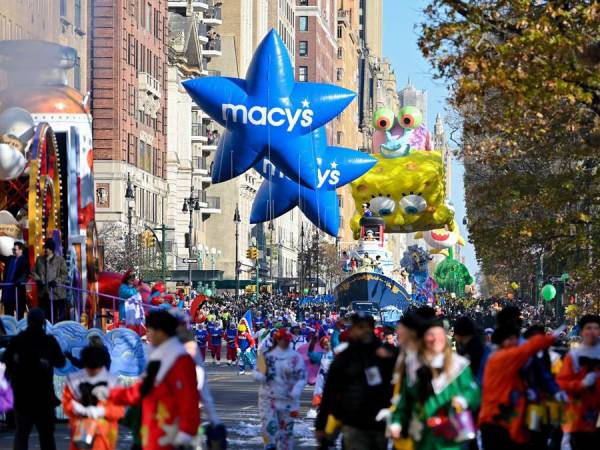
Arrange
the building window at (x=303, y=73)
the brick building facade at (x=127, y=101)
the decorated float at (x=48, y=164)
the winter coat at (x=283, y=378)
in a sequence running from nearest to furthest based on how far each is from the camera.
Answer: the winter coat at (x=283, y=378) < the decorated float at (x=48, y=164) < the brick building facade at (x=127, y=101) < the building window at (x=303, y=73)

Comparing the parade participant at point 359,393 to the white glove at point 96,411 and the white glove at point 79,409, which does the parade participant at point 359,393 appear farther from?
the white glove at point 79,409

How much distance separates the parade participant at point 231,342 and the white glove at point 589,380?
111 ft

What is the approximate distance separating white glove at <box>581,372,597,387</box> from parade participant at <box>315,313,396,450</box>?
84.5 inches

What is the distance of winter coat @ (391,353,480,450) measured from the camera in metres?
11.7

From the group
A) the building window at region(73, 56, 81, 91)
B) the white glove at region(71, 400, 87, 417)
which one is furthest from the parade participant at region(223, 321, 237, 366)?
the white glove at region(71, 400, 87, 417)

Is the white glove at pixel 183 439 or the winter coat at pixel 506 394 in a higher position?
the winter coat at pixel 506 394

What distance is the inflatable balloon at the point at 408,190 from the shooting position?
188 feet

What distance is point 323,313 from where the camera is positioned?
57938 millimetres

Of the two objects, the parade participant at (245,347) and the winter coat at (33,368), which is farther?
the parade participant at (245,347)

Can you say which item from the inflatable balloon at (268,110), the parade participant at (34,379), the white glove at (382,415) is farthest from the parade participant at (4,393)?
the inflatable balloon at (268,110)

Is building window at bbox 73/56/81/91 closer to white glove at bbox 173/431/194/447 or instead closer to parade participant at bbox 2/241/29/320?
parade participant at bbox 2/241/29/320

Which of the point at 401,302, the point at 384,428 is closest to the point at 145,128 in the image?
the point at 401,302

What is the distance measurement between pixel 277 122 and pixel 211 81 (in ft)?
5.13

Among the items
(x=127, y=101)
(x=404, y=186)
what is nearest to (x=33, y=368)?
(x=404, y=186)
